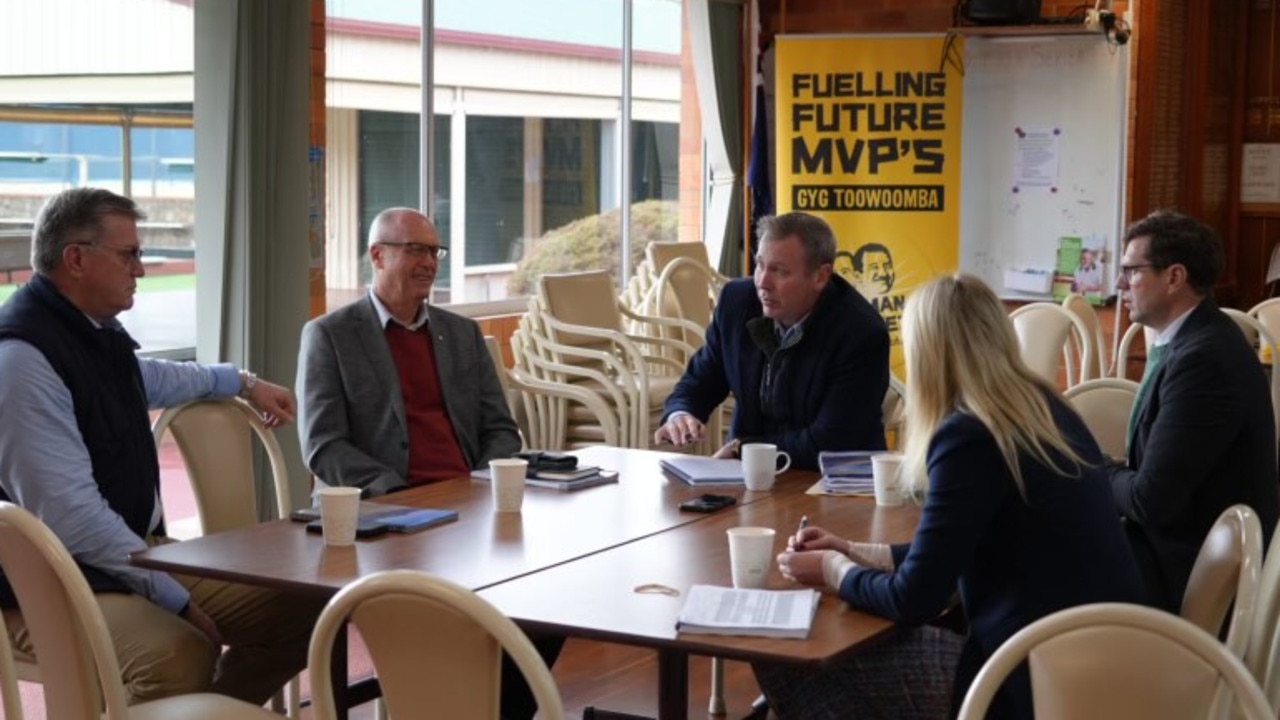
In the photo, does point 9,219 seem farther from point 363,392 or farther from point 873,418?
point 873,418

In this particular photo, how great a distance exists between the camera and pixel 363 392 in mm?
4141

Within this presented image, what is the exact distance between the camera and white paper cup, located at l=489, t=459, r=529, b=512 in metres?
3.44

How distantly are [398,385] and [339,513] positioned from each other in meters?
1.09

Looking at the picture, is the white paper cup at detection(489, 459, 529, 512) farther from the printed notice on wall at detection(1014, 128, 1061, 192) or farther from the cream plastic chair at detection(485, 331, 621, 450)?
the printed notice on wall at detection(1014, 128, 1061, 192)

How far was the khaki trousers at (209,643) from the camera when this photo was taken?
312 centimetres

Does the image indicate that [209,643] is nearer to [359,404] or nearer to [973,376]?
[359,404]

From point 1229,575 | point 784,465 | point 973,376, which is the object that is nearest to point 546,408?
point 784,465

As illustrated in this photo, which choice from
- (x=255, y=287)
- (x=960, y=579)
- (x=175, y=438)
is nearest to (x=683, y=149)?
(x=255, y=287)

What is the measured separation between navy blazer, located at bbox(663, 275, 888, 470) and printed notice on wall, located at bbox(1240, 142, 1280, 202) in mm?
4955

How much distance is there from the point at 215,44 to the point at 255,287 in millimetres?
767

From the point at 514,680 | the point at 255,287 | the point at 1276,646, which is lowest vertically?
the point at 514,680

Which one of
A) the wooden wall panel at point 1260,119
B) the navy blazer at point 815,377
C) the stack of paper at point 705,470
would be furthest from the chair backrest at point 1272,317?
the stack of paper at point 705,470

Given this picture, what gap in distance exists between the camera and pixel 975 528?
2.70 m

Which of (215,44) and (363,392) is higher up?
(215,44)
